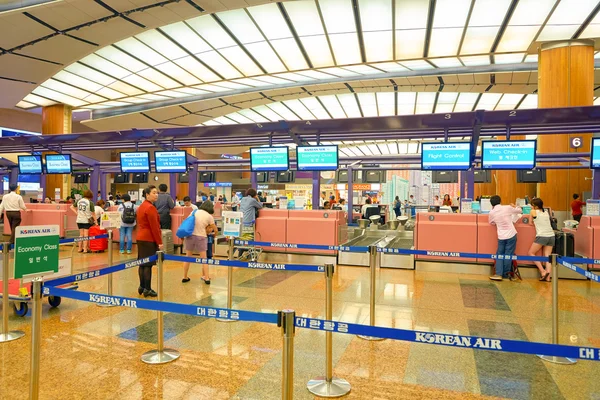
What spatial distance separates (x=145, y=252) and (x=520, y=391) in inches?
218

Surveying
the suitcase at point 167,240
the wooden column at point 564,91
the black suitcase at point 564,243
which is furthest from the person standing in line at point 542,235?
the suitcase at point 167,240

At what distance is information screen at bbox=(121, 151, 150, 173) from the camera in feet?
41.8

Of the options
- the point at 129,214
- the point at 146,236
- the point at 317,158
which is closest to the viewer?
the point at 146,236

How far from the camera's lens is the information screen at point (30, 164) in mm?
14080

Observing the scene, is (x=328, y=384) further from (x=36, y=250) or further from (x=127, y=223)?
(x=127, y=223)

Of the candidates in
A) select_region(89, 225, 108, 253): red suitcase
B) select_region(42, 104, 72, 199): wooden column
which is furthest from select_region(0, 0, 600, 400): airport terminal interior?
select_region(89, 225, 108, 253): red suitcase

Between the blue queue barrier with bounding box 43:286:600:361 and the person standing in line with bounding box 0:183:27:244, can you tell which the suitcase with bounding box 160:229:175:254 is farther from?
the blue queue barrier with bounding box 43:286:600:361

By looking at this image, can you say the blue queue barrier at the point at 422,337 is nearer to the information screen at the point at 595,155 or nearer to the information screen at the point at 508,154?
the information screen at the point at 508,154

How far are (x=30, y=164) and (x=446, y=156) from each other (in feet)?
46.2

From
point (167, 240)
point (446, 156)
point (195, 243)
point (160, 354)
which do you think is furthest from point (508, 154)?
point (167, 240)

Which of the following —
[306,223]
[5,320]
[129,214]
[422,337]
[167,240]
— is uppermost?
[129,214]

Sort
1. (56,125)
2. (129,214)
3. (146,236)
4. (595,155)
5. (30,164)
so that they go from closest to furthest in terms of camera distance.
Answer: (146,236) → (595,155) → (129,214) → (30,164) → (56,125)

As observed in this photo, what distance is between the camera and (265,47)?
16219 mm

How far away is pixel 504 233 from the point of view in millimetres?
8273
